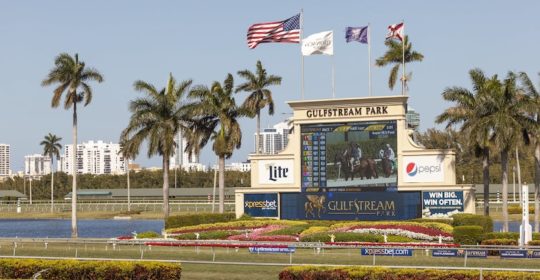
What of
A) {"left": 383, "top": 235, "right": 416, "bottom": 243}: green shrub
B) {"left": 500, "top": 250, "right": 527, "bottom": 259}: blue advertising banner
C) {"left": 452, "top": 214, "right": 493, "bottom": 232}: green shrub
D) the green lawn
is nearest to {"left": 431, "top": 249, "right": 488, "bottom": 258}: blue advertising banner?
the green lawn

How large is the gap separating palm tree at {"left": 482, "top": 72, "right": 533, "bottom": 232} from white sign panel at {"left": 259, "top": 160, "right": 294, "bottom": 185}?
15.9m

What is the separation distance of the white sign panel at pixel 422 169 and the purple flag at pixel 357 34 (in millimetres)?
11398

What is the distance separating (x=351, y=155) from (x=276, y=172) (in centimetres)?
703

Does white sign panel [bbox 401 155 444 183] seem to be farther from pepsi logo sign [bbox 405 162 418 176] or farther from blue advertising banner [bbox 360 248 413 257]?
blue advertising banner [bbox 360 248 413 257]

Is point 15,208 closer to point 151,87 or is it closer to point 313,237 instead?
point 151,87

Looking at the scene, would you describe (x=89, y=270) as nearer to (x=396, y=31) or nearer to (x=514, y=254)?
(x=514, y=254)

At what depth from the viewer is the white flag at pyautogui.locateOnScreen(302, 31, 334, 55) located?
6656cm

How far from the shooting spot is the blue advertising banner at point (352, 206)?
61.5 meters

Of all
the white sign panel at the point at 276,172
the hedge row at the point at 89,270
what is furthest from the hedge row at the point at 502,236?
the hedge row at the point at 89,270

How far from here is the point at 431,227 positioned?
2192 inches

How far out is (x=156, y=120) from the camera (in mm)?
67625

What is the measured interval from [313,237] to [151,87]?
22283 millimetres

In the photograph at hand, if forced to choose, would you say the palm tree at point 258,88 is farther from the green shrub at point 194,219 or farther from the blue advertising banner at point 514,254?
the blue advertising banner at point 514,254

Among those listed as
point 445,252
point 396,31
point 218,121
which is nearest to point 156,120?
point 218,121
